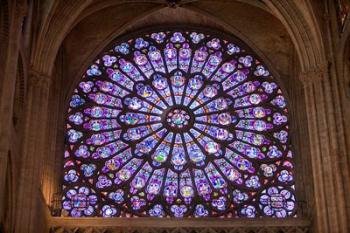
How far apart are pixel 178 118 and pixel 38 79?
4684 mm

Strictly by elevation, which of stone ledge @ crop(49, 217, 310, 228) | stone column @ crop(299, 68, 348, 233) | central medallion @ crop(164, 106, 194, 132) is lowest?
stone ledge @ crop(49, 217, 310, 228)

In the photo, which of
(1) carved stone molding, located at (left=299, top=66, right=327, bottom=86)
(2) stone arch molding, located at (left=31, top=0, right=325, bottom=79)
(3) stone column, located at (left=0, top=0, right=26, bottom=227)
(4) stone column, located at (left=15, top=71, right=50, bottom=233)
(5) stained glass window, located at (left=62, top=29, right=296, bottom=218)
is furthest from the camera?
(5) stained glass window, located at (left=62, top=29, right=296, bottom=218)

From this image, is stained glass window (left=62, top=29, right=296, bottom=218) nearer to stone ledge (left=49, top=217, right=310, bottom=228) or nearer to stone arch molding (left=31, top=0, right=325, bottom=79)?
stone ledge (left=49, top=217, right=310, bottom=228)

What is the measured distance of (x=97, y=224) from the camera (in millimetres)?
20281

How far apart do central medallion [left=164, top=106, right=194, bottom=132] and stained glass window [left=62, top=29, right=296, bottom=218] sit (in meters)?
0.03

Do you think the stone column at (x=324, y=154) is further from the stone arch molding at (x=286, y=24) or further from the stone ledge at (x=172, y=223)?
the stone ledge at (x=172, y=223)

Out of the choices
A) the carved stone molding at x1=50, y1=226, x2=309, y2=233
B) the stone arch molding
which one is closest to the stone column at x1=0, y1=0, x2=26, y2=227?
the stone arch molding

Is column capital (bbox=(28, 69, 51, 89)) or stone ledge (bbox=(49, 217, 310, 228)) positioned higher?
column capital (bbox=(28, 69, 51, 89))

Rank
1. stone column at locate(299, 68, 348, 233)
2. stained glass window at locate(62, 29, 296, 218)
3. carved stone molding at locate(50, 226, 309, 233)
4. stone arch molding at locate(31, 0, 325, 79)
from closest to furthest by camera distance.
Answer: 1. stone column at locate(299, 68, 348, 233)
2. stone arch molding at locate(31, 0, 325, 79)
3. carved stone molding at locate(50, 226, 309, 233)
4. stained glass window at locate(62, 29, 296, 218)

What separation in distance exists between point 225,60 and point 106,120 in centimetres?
380

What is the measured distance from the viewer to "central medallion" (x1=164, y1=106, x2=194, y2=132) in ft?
74.7

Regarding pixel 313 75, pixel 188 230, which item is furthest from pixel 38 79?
pixel 313 75

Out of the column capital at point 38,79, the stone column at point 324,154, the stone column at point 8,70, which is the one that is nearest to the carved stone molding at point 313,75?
the stone column at point 324,154

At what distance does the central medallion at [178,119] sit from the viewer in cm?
2277
